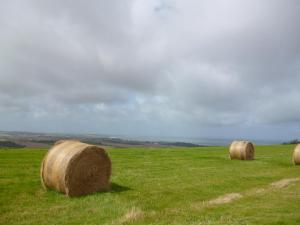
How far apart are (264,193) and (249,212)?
4733 millimetres

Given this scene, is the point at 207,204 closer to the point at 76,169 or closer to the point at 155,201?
the point at 155,201

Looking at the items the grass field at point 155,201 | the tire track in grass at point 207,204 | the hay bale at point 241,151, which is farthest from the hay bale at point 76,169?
the hay bale at point 241,151

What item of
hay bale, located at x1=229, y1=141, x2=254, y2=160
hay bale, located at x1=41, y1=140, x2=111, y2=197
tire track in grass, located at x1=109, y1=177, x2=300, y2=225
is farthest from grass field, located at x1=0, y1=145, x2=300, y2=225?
hay bale, located at x1=229, y1=141, x2=254, y2=160

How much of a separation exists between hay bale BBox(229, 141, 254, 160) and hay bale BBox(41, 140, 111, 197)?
19.9 m

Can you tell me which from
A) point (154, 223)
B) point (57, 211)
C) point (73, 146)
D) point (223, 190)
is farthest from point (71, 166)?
point (223, 190)

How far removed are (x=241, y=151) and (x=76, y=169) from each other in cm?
2178

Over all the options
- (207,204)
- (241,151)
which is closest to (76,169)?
(207,204)

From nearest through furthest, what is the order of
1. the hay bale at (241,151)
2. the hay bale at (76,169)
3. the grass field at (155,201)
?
the grass field at (155,201), the hay bale at (76,169), the hay bale at (241,151)

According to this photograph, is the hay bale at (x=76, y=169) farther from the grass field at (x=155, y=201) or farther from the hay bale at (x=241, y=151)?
the hay bale at (x=241, y=151)

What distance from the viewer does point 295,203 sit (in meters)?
15.4

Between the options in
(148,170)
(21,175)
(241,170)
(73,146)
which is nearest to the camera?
(73,146)

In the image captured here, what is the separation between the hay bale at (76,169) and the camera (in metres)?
15.9

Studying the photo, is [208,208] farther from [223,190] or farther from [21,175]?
[21,175]

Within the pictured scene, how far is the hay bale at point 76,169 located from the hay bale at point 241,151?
19869 millimetres
